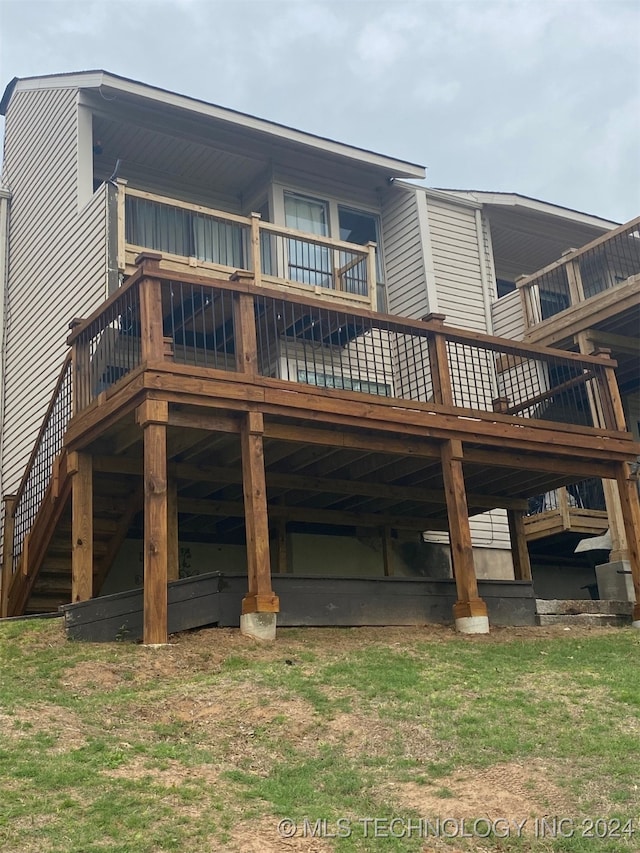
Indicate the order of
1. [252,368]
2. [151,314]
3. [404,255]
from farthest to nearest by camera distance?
[404,255], [252,368], [151,314]

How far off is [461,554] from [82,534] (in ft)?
14.7

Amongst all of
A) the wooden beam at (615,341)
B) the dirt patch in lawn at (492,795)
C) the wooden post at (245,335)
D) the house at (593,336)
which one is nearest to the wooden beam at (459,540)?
the wooden post at (245,335)

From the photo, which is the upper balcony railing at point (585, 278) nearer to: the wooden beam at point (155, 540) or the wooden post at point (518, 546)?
the wooden post at point (518, 546)

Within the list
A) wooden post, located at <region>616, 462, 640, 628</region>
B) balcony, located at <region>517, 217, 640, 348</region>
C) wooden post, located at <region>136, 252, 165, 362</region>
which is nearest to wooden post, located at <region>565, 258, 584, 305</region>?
balcony, located at <region>517, 217, 640, 348</region>

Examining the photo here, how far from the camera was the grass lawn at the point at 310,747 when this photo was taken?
5.87 metres

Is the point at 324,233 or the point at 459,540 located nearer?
the point at 459,540

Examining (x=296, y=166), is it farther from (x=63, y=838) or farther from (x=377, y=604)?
(x=63, y=838)

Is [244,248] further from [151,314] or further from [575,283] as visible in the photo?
[151,314]

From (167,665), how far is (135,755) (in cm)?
231

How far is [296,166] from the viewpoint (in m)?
18.9

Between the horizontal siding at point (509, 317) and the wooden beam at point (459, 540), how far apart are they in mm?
7245

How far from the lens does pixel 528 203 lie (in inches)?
839

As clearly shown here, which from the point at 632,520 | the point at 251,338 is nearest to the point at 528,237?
the point at 632,520

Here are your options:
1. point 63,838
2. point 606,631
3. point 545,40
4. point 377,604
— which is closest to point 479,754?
point 63,838
